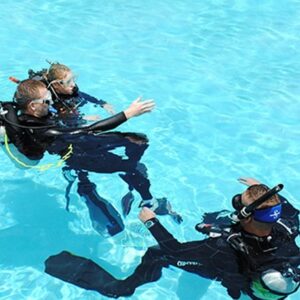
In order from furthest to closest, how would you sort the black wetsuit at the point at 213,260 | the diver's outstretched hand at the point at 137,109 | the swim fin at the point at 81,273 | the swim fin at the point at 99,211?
the swim fin at the point at 99,211
the diver's outstretched hand at the point at 137,109
the swim fin at the point at 81,273
the black wetsuit at the point at 213,260

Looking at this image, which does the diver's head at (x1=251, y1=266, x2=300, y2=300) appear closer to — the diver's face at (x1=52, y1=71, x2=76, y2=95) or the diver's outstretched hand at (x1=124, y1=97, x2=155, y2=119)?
the diver's outstretched hand at (x1=124, y1=97, x2=155, y2=119)

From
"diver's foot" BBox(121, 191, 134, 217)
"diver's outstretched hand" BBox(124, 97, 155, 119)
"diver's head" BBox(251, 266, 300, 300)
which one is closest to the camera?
"diver's head" BBox(251, 266, 300, 300)

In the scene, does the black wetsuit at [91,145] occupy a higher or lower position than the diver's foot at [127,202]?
higher

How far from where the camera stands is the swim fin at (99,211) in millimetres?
4988

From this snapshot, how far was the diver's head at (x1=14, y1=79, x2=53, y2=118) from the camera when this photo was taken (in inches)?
173

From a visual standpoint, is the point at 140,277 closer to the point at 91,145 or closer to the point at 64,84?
the point at 91,145

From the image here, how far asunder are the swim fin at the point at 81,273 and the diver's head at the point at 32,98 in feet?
4.32

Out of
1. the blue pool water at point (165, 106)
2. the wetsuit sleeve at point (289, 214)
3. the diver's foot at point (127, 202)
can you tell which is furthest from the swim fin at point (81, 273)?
the wetsuit sleeve at point (289, 214)

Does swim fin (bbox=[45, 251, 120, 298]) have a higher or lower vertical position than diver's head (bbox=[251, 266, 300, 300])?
lower

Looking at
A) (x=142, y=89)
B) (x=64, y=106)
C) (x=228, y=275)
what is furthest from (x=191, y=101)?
(x=228, y=275)

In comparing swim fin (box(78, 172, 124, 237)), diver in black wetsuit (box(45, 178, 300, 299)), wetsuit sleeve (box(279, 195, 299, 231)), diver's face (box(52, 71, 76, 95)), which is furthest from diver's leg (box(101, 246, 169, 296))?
diver's face (box(52, 71, 76, 95))

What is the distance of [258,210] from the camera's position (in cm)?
340

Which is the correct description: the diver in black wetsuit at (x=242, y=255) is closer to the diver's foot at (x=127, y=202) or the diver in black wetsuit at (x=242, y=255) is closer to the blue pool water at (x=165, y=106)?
the blue pool water at (x=165, y=106)

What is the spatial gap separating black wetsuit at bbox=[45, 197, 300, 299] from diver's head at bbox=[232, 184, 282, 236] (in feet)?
0.26
